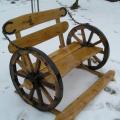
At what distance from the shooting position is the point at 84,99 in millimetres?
2715

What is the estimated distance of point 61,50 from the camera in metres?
3.07

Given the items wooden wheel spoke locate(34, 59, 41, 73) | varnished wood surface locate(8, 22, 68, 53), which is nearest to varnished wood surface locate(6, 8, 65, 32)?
varnished wood surface locate(8, 22, 68, 53)

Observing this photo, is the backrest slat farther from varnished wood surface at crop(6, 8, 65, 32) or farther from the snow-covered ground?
the snow-covered ground

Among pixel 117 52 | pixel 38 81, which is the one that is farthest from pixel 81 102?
pixel 117 52

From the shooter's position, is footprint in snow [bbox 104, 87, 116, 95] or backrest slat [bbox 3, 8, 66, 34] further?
footprint in snow [bbox 104, 87, 116, 95]

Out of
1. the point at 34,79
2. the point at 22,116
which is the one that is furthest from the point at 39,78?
the point at 22,116

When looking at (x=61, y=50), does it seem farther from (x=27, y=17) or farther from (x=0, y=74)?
(x=0, y=74)

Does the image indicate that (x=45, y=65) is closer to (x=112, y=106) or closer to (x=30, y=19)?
(x=30, y=19)

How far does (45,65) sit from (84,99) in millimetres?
656

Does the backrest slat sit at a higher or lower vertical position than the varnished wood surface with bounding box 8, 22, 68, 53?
higher

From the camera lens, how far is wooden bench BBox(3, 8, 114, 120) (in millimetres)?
2383

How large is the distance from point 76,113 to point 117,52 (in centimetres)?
172

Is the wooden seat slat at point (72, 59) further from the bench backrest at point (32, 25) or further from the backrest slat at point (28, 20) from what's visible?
the backrest slat at point (28, 20)

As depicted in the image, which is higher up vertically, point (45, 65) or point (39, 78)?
point (45, 65)
